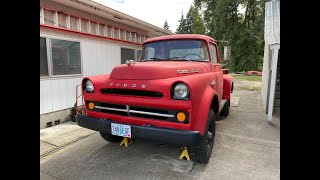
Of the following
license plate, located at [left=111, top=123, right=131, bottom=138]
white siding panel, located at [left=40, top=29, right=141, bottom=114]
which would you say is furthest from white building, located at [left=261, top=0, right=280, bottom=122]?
white siding panel, located at [left=40, top=29, right=141, bottom=114]

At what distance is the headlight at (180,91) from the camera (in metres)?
2.50

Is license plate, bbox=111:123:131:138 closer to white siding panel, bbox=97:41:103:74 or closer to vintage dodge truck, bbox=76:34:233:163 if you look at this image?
vintage dodge truck, bbox=76:34:233:163

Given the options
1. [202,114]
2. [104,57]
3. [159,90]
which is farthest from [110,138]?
[104,57]

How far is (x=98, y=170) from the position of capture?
3012mm

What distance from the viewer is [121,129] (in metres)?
2.77

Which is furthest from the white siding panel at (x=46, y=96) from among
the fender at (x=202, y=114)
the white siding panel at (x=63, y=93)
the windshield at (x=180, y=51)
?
the fender at (x=202, y=114)

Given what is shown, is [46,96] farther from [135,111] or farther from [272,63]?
[272,63]

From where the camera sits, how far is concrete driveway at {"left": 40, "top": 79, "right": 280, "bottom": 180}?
290 centimetres

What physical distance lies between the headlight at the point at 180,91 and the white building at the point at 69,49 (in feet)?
12.2

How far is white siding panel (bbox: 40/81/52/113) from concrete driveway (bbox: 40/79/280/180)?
0.56 meters
